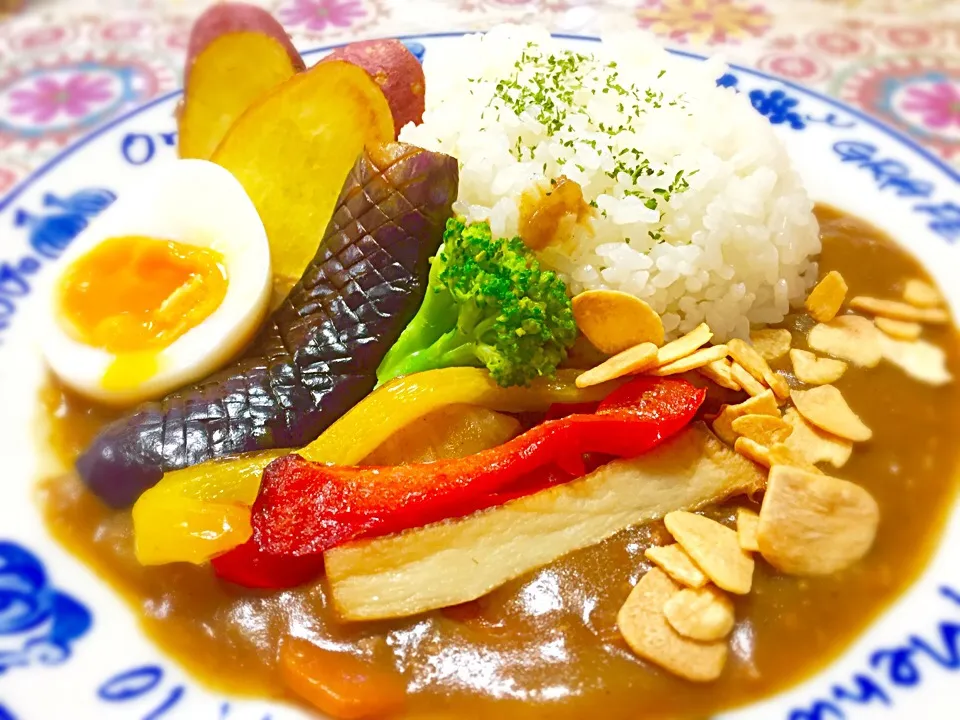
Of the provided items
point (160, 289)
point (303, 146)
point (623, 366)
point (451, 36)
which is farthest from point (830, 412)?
point (451, 36)

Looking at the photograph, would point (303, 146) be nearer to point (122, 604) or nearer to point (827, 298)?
point (122, 604)

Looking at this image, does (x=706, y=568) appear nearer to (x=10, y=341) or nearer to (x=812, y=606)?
(x=812, y=606)

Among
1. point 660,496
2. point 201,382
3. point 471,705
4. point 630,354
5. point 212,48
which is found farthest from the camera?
point 212,48

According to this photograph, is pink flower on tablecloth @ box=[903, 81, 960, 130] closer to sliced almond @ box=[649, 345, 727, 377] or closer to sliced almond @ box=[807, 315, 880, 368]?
sliced almond @ box=[807, 315, 880, 368]

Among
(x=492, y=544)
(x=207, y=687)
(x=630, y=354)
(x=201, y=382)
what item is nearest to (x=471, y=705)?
(x=492, y=544)

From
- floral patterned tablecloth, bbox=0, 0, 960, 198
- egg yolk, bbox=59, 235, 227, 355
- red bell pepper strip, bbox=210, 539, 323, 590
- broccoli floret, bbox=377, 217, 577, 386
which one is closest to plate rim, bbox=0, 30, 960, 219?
floral patterned tablecloth, bbox=0, 0, 960, 198
